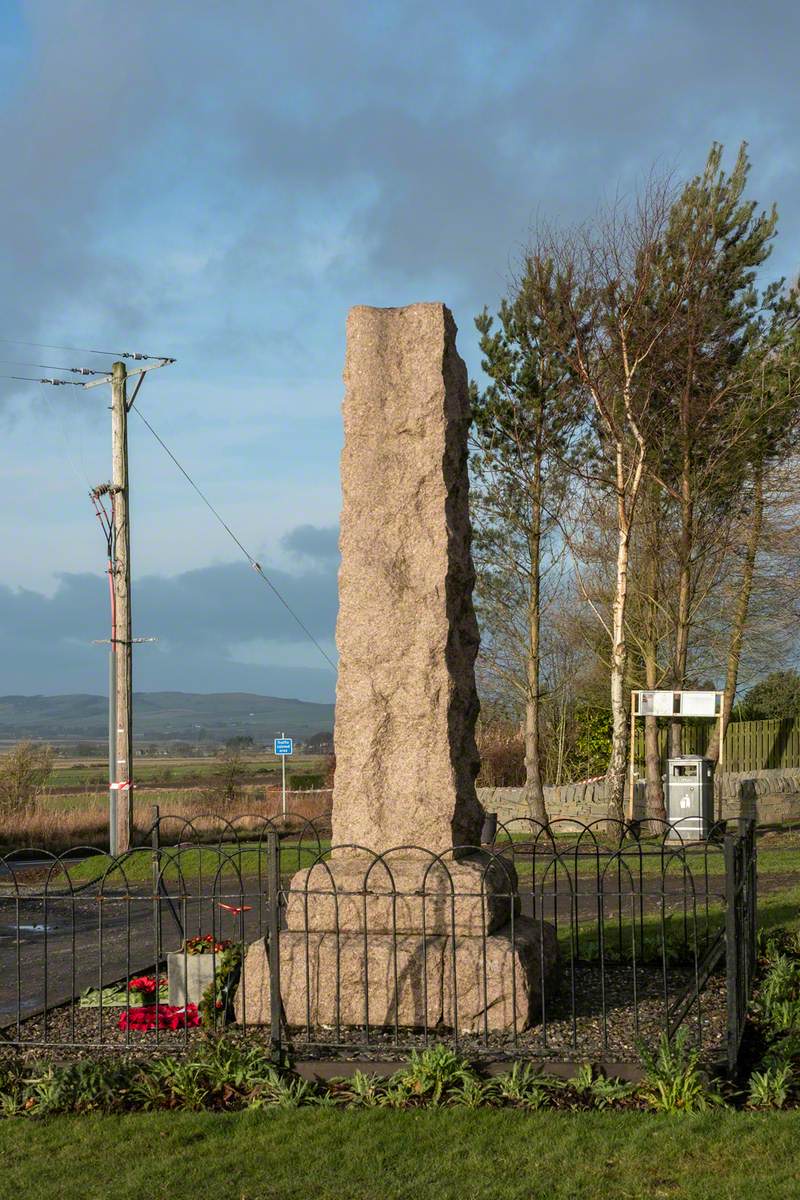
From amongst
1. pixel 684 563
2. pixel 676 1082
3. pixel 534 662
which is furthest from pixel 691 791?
pixel 676 1082

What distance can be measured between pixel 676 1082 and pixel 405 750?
2514 millimetres

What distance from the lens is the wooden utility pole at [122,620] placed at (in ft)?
65.6

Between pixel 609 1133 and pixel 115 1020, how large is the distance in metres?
3.66

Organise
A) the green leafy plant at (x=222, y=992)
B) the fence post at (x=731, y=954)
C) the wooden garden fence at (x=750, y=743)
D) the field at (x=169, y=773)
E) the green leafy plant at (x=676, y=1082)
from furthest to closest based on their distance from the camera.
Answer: the field at (x=169, y=773) → the wooden garden fence at (x=750, y=743) → the green leafy plant at (x=222, y=992) → the fence post at (x=731, y=954) → the green leafy plant at (x=676, y=1082)

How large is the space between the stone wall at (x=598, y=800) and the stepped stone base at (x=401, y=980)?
58.6 feet

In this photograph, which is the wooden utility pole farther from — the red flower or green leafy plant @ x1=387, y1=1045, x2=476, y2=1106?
green leafy plant @ x1=387, y1=1045, x2=476, y2=1106

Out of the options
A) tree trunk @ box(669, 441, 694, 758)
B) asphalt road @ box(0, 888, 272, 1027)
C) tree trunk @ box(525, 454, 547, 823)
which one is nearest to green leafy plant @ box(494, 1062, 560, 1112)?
asphalt road @ box(0, 888, 272, 1027)

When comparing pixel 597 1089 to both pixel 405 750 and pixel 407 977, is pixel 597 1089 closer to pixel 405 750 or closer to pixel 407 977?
pixel 407 977

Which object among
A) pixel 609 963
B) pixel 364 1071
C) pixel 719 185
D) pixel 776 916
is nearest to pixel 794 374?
pixel 719 185

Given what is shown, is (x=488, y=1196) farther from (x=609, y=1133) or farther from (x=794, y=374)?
(x=794, y=374)

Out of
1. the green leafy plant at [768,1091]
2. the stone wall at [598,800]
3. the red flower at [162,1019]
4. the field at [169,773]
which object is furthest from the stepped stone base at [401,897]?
the field at [169,773]

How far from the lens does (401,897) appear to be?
7348mm

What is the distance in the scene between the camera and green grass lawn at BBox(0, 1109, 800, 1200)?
5078mm

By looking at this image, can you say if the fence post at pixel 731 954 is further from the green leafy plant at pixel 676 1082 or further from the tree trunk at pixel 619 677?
the tree trunk at pixel 619 677
